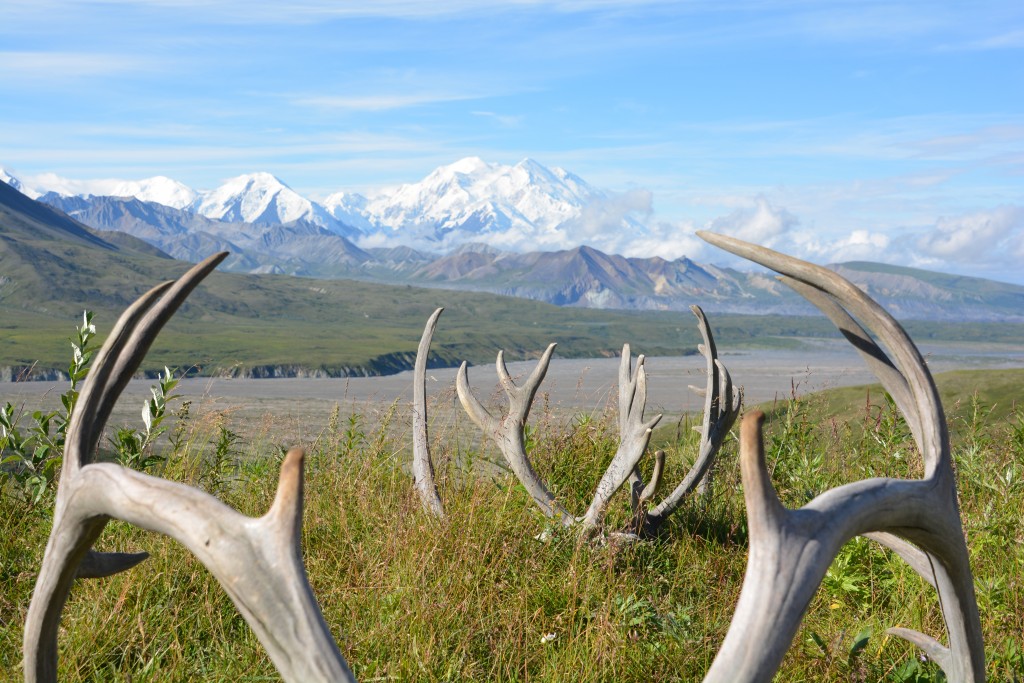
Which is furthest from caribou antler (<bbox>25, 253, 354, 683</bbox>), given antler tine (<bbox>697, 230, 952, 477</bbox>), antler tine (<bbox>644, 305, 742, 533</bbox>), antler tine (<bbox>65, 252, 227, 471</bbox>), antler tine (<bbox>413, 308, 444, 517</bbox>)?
antler tine (<bbox>644, 305, 742, 533</bbox>)

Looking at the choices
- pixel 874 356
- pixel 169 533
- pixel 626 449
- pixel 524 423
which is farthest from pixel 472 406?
pixel 169 533

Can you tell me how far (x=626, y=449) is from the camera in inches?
243

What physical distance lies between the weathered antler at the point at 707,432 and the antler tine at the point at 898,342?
3.25m

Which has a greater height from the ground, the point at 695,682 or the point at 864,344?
the point at 864,344

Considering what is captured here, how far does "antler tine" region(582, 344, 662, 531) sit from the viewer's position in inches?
232

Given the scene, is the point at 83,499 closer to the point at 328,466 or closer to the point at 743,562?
the point at 743,562

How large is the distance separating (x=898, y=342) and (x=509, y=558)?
289cm

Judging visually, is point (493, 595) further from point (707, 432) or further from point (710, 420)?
point (710, 420)

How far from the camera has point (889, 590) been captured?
5.10m

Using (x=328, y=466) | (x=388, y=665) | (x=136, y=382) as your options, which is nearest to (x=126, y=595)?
(x=388, y=665)

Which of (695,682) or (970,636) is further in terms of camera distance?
(695,682)

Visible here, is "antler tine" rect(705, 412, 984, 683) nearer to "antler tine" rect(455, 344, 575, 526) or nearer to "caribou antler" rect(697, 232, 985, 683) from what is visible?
"caribou antler" rect(697, 232, 985, 683)

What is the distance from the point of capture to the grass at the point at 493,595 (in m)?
4.07

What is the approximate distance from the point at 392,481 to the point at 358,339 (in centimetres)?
16468
